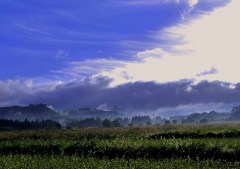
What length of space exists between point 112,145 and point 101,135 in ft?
59.0

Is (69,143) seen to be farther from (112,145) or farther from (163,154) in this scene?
(163,154)

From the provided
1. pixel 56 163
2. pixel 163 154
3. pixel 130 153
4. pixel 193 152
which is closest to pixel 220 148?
pixel 193 152

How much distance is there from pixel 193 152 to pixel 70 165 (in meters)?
11.4

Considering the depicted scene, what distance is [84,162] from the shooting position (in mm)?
27859

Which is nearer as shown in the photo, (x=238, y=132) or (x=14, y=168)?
(x=14, y=168)

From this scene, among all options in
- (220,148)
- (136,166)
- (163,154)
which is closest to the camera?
(136,166)

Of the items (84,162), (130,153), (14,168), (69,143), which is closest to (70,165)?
(84,162)

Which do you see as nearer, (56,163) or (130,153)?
(56,163)

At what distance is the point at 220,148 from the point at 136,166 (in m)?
10.2

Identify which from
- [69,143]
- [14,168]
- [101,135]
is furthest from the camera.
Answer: [101,135]

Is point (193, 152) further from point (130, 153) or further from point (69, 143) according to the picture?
point (69, 143)

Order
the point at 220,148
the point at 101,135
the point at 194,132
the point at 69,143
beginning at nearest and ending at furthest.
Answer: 1. the point at 220,148
2. the point at 69,143
3. the point at 194,132
4. the point at 101,135

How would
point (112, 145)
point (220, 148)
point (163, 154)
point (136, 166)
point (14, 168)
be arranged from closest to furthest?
point (136, 166) < point (14, 168) < point (220, 148) < point (163, 154) < point (112, 145)

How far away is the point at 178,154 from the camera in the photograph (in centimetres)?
3456
